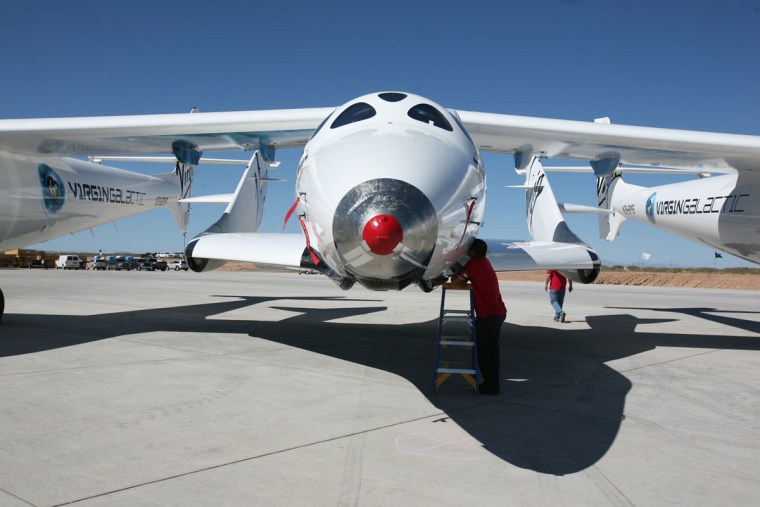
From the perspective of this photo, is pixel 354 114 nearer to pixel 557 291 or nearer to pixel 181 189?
pixel 557 291

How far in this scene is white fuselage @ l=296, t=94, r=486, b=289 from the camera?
14.8 ft

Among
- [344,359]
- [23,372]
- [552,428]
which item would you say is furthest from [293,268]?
[552,428]

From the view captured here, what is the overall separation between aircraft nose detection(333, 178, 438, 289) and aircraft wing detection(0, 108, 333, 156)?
5.89m

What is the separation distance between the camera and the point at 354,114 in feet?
21.4

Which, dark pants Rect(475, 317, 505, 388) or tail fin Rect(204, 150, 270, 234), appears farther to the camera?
tail fin Rect(204, 150, 270, 234)

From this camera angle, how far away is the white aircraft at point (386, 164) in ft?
15.4

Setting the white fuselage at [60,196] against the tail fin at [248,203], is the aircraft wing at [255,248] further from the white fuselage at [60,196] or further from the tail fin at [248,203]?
the white fuselage at [60,196]

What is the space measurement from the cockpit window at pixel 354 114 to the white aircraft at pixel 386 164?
0.8 inches

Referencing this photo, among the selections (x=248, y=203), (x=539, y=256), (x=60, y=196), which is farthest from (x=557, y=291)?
(x=60, y=196)

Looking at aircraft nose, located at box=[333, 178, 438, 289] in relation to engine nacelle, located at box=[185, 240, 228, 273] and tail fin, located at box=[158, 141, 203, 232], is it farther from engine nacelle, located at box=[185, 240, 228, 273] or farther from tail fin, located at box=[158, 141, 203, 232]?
tail fin, located at box=[158, 141, 203, 232]

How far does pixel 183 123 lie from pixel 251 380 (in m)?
5.92

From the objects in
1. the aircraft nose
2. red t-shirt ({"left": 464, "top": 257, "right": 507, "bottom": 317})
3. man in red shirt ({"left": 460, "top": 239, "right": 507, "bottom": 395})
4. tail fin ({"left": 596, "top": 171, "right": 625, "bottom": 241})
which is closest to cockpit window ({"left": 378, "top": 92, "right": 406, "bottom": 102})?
man in red shirt ({"left": 460, "top": 239, "right": 507, "bottom": 395})

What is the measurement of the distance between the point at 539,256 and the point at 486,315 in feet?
10.4

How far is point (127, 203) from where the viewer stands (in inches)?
602
